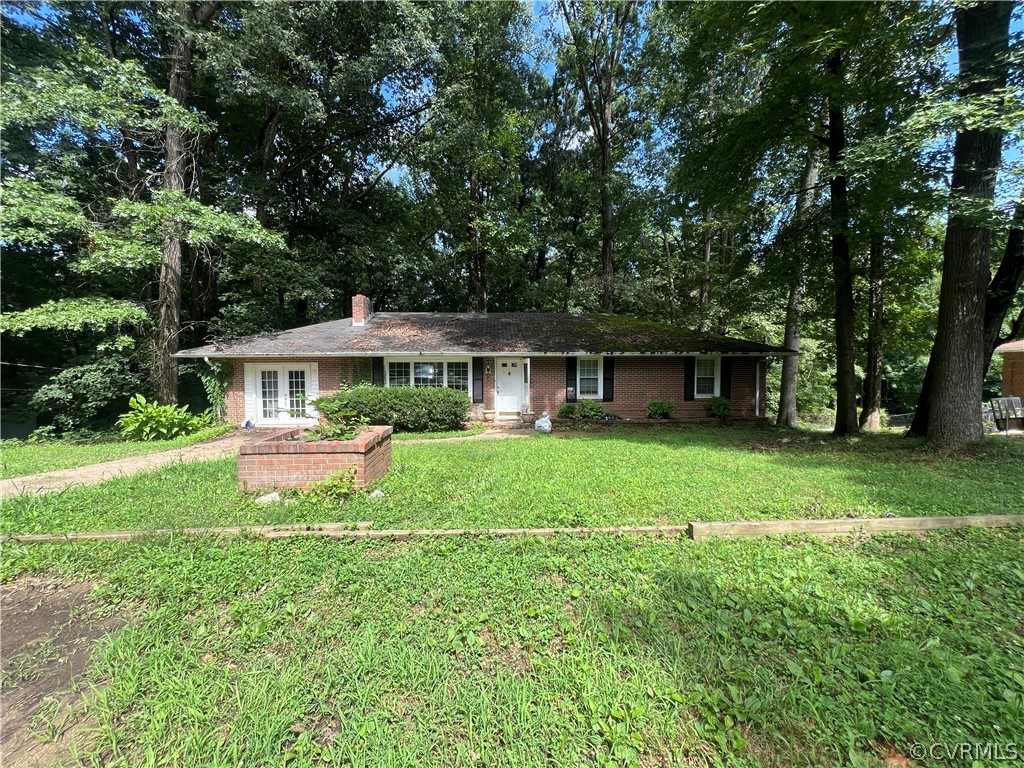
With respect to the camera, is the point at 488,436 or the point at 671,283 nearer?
the point at 488,436

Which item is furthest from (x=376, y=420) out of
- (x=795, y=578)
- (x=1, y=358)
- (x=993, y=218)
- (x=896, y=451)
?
(x=1, y=358)

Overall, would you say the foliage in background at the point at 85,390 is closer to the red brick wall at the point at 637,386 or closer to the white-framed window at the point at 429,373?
the white-framed window at the point at 429,373

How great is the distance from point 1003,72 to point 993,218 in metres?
2.42

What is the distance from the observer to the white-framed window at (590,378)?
1304 centimetres

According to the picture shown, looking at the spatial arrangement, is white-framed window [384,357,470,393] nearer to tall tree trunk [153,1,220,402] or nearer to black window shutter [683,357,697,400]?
tall tree trunk [153,1,220,402]

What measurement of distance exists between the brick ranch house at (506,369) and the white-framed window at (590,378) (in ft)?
0.11

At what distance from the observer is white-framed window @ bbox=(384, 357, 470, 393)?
41.9ft

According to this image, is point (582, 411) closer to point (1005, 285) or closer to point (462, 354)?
point (462, 354)

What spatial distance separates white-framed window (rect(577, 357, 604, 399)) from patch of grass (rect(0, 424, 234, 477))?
1091cm

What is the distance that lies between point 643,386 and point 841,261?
598 centimetres

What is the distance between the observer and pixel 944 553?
3541 mm

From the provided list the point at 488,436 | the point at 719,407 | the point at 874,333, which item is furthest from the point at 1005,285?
the point at 488,436

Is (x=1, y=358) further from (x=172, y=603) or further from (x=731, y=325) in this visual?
(x=731, y=325)

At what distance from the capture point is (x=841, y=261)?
31.4 feet
